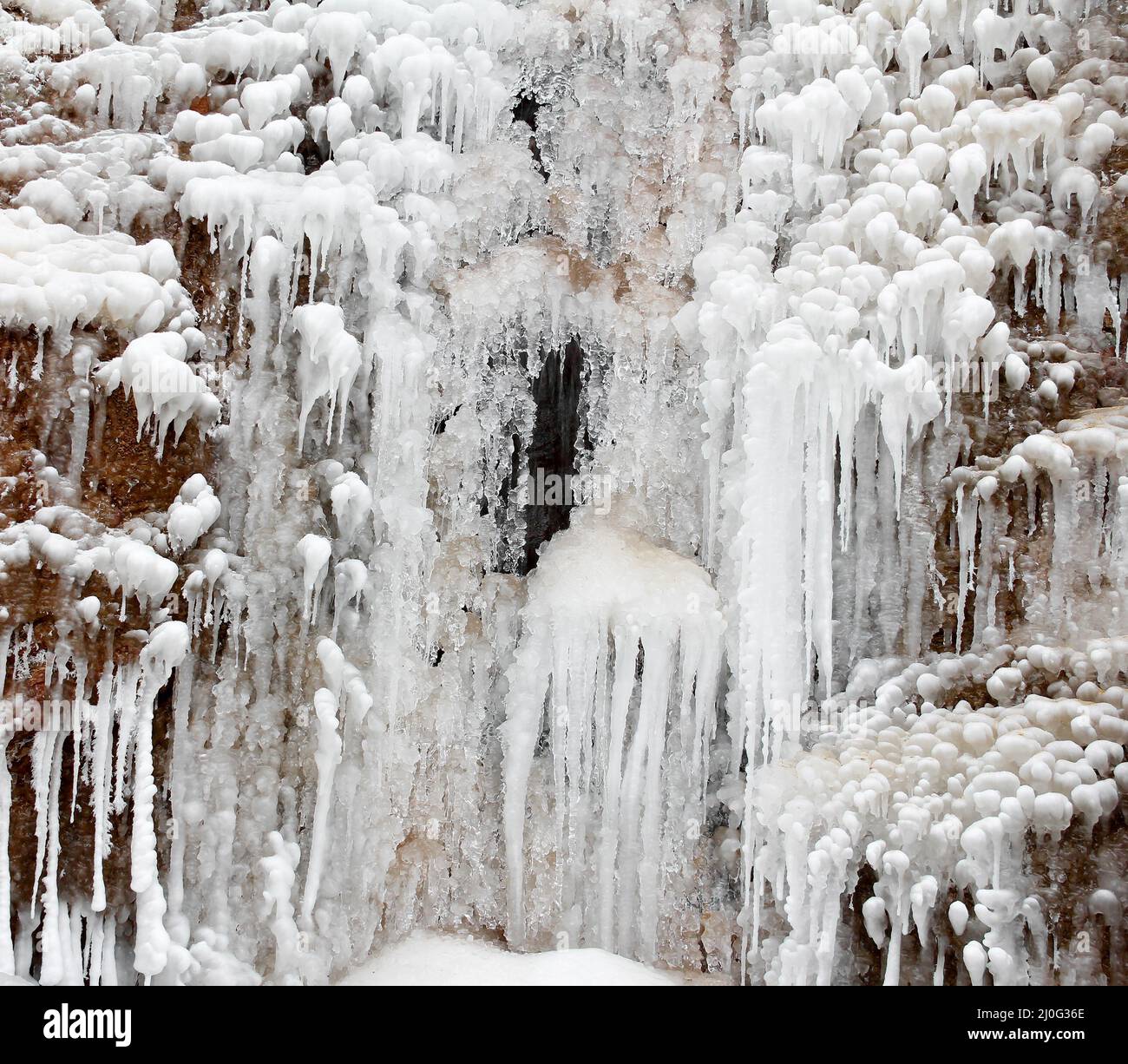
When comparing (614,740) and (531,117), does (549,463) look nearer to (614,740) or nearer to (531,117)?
(614,740)

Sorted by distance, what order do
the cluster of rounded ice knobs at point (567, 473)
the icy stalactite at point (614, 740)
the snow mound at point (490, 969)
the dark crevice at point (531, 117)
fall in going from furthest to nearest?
the dark crevice at point (531, 117)
the icy stalactite at point (614, 740)
the snow mound at point (490, 969)
the cluster of rounded ice knobs at point (567, 473)

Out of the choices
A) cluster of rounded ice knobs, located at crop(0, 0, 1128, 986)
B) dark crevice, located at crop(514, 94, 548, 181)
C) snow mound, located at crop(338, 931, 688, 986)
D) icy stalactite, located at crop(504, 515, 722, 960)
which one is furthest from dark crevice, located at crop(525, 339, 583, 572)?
snow mound, located at crop(338, 931, 688, 986)

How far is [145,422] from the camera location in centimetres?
571

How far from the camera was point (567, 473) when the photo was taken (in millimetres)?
7191

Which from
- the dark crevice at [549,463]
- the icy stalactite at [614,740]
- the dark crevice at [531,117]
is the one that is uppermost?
the dark crevice at [531,117]

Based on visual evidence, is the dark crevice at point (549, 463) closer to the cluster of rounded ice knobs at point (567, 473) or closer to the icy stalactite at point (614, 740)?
the cluster of rounded ice knobs at point (567, 473)

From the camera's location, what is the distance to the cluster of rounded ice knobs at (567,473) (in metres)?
5.32

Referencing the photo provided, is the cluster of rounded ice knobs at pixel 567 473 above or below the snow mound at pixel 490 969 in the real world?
above

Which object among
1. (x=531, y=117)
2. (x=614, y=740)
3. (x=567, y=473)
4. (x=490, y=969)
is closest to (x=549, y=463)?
(x=567, y=473)

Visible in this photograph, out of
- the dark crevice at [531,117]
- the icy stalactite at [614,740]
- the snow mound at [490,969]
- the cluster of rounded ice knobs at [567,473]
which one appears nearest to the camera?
the cluster of rounded ice knobs at [567,473]

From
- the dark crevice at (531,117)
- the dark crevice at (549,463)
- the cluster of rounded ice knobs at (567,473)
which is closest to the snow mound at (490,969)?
the cluster of rounded ice knobs at (567,473)

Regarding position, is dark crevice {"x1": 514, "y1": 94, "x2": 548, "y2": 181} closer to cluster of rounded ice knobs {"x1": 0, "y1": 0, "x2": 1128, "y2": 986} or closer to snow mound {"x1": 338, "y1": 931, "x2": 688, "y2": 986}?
cluster of rounded ice knobs {"x1": 0, "y1": 0, "x2": 1128, "y2": 986}

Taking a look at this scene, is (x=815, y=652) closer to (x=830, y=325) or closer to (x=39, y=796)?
(x=830, y=325)

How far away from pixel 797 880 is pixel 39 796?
3559 millimetres
